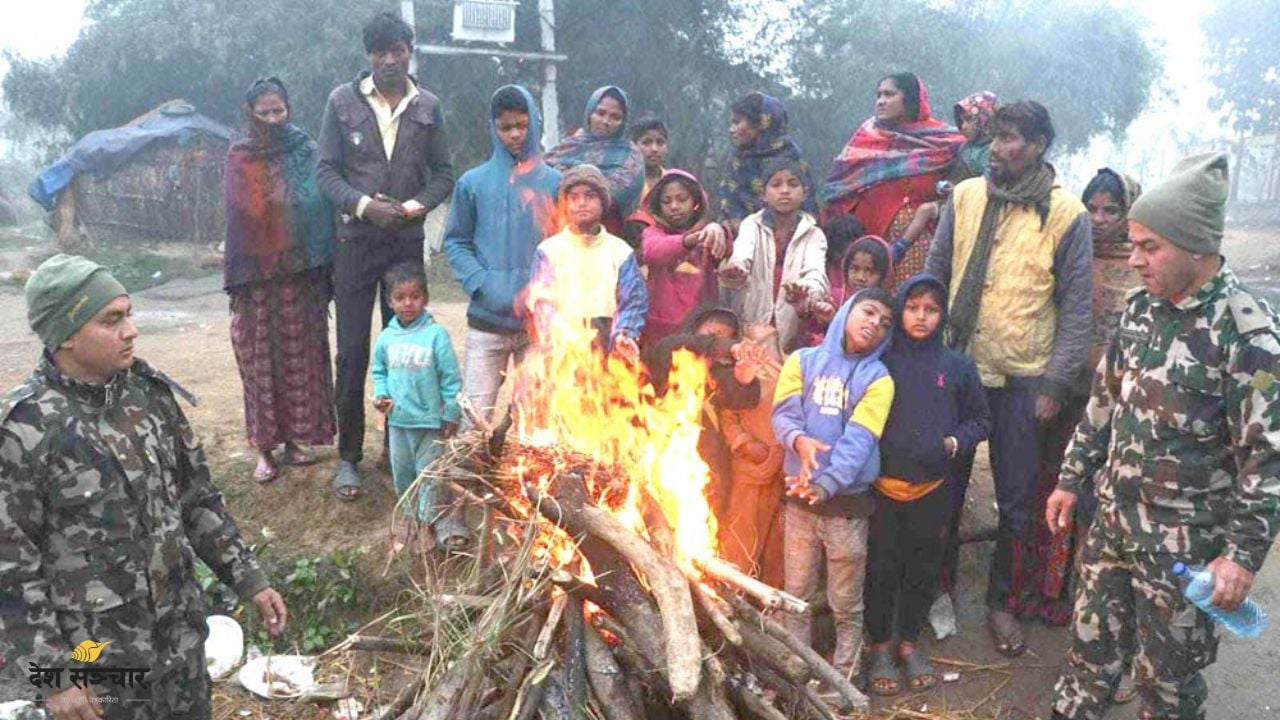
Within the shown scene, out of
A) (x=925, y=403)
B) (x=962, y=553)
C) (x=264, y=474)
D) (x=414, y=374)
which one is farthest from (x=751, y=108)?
(x=264, y=474)

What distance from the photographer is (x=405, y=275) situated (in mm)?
4934

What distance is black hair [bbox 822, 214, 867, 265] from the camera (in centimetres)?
511

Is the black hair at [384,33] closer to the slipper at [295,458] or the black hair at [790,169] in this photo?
the black hair at [790,169]

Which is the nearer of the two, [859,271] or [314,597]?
[859,271]

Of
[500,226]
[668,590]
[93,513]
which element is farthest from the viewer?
[500,226]

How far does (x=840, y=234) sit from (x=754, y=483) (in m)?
1.61

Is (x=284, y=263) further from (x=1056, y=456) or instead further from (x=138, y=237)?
(x=138, y=237)

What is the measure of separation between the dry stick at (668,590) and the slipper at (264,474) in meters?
3.14

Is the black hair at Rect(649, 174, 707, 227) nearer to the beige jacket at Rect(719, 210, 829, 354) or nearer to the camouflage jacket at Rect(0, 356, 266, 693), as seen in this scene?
the beige jacket at Rect(719, 210, 829, 354)

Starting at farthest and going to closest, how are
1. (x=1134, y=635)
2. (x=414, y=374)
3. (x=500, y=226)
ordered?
(x=500, y=226) < (x=414, y=374) < (x=1134, y=635)

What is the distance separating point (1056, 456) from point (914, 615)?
119 centimetres

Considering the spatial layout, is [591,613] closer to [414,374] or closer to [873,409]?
[873,409]

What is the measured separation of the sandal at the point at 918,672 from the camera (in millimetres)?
4301

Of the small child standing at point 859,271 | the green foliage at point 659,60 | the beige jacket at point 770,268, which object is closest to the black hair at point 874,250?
the small child standing at point 859,271
